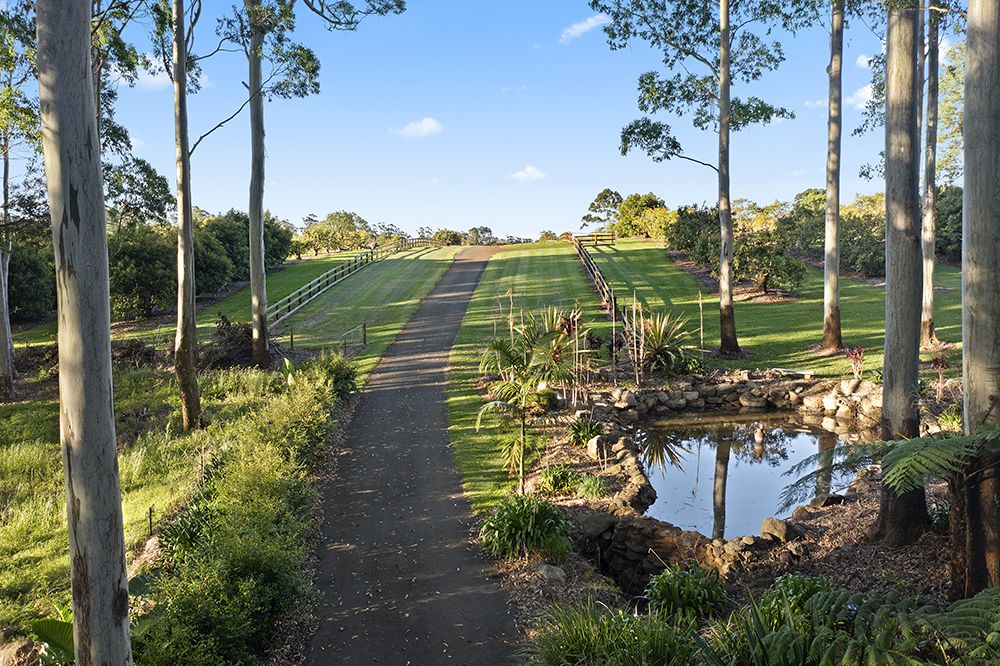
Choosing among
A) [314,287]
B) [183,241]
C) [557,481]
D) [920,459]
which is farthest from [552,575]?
[314,287]

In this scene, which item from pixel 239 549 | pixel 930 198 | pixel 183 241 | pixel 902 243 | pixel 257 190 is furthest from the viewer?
pixel 930 198

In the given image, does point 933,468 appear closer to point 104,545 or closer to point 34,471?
point 104,545

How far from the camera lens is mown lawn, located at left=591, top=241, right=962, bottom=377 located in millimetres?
18594

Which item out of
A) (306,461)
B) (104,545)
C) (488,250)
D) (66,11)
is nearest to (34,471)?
(306,461)

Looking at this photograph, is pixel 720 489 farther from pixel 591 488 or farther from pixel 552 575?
pixel 552 575

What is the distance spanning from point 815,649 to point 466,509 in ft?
20.0

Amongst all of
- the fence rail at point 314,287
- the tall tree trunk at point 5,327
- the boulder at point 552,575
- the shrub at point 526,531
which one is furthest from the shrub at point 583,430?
the fence rail at point 314,287

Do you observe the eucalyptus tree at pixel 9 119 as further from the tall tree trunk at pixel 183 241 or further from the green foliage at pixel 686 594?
the green foliage at pixel 686 594

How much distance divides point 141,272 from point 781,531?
2518 cm

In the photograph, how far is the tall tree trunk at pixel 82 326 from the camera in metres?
4.25

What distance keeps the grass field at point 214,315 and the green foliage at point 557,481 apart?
15240mm

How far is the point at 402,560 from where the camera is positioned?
8.29 meters

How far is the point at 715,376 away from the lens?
16844 millimetres

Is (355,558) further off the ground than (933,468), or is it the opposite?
(933,468)
